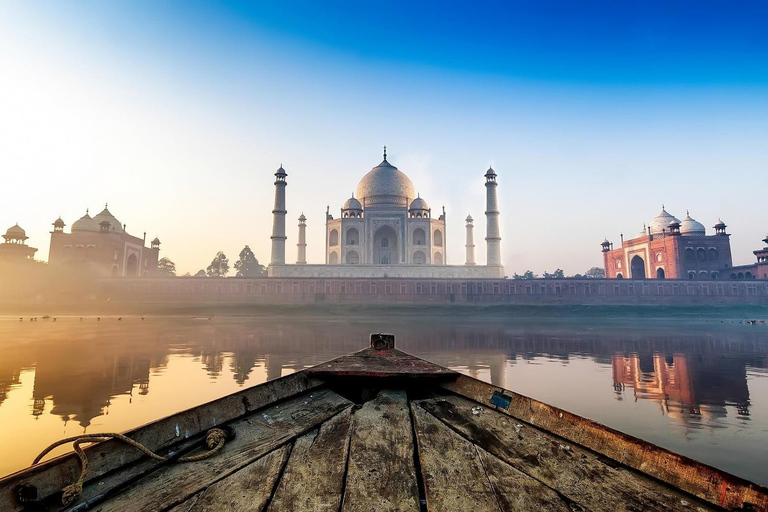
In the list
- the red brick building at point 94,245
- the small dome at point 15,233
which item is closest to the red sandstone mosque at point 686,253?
the red brick building at point 94,245

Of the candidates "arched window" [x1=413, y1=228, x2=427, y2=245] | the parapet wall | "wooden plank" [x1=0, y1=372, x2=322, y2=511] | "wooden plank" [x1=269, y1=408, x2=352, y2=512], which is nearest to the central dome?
"arched window" [x1=413, y1=228, x2=427, y2=245]

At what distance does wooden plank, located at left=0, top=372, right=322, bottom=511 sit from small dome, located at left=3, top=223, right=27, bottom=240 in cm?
4708

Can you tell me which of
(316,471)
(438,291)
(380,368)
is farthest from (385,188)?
(316,471)

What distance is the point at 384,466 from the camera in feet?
Answer: 6.61

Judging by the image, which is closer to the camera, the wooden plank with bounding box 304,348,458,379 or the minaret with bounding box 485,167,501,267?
the wooden plank with bounding box 304,348,458,379

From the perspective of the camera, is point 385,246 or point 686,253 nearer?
point 686,253

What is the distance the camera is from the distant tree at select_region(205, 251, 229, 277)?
56.7 m

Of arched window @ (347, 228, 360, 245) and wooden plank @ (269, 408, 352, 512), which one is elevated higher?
arched window @ (347, 228, 360, 245)

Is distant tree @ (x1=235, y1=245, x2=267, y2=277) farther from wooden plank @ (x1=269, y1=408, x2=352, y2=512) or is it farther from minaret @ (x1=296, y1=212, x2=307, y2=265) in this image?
wooden plank @ (x1=269, y1=408, x2=352, y2=512)

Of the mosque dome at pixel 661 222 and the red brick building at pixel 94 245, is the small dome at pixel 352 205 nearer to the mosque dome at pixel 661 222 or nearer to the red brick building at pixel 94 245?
the red brick building at pixel 94 245

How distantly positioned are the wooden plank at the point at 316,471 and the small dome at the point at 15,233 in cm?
4781

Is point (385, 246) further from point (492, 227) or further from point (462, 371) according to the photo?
point (462, 371)

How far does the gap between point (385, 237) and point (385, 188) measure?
5.22 m

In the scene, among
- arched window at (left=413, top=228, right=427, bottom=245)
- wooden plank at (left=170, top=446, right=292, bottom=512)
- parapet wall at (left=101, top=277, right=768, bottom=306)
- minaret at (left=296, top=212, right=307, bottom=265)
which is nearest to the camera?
wooden plank at (left=170, top=446, right=292, bottom=512)
